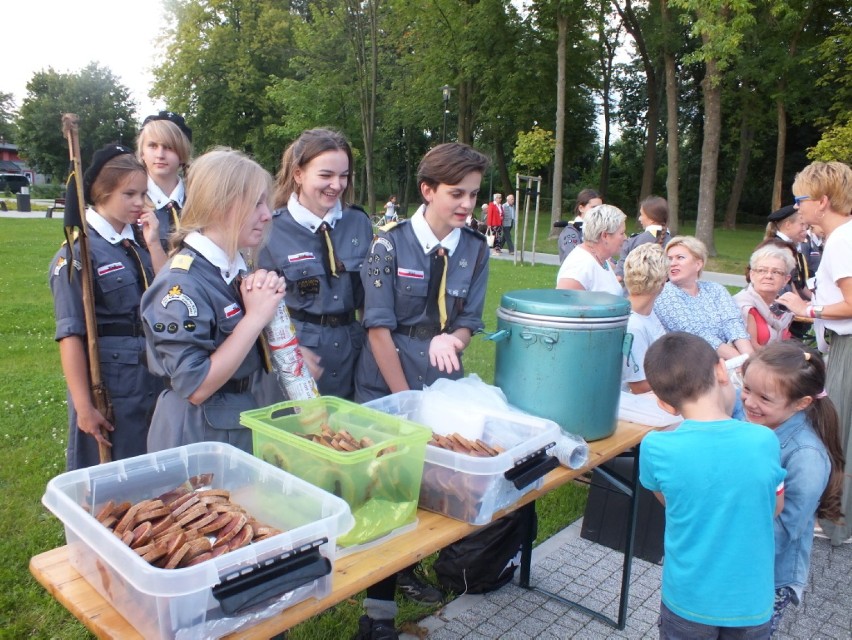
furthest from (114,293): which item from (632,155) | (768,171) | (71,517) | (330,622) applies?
(632,155)

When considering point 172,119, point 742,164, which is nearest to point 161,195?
point 172,119

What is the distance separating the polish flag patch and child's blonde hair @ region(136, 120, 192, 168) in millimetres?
1016

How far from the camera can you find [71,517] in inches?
54.7

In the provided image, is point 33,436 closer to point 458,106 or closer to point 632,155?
point 458,106

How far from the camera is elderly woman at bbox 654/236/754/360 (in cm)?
386

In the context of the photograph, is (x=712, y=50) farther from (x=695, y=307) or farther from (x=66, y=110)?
(x=66, y=110)

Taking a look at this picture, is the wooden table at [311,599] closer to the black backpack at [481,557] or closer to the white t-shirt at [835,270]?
the black backpack at [481,557]

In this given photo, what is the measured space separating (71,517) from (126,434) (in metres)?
1.43

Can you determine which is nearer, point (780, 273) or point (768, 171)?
point (780, 273)

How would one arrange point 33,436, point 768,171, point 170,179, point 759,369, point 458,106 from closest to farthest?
point 759,369 < point 170,179 < point 33,436 < point 458,106 < point 768,171

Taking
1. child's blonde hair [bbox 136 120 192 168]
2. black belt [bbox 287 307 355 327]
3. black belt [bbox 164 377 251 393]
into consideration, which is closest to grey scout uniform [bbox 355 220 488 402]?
black belt [bbox 287 307 355 327]

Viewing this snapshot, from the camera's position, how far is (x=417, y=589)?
3.09 meters

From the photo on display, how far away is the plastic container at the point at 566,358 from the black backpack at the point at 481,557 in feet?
3.10

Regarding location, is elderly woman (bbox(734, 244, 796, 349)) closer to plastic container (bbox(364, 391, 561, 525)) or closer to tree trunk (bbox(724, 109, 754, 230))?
plastic container (bbox(364, 391, 561, 525))
